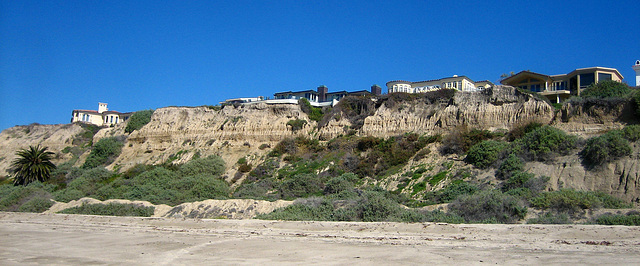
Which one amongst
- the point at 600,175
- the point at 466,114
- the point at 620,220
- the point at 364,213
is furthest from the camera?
the point at 466,114

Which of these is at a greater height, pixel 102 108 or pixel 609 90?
pixel 102 108

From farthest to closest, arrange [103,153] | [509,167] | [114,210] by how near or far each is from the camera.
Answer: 1. [103,153]
2. [509,167]
3. [114,210]

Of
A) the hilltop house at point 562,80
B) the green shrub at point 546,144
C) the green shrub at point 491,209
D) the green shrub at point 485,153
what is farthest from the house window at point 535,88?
the green shrub at point 491,209

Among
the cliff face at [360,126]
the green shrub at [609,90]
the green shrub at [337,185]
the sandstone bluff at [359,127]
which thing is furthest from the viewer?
the green shrub at [609,90]

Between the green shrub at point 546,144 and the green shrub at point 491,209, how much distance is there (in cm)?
821

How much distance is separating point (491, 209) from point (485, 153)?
10.4m

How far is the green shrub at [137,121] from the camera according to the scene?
5641 centimetres

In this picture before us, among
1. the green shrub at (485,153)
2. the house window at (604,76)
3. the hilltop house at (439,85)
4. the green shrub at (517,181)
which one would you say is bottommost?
the green shrub at (517,181)

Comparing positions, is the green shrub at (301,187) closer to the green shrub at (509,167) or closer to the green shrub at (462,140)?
the green shrub at (462,140)

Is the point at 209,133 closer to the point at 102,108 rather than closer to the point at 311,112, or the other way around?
the point at 311,112

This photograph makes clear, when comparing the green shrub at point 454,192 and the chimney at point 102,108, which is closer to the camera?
the green shrub at point 454,192

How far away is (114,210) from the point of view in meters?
Result: 24.6

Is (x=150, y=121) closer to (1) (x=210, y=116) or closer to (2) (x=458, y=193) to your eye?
(1) (x=210, y=116)

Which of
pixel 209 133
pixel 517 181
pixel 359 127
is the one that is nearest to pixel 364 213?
pixel 517 181
